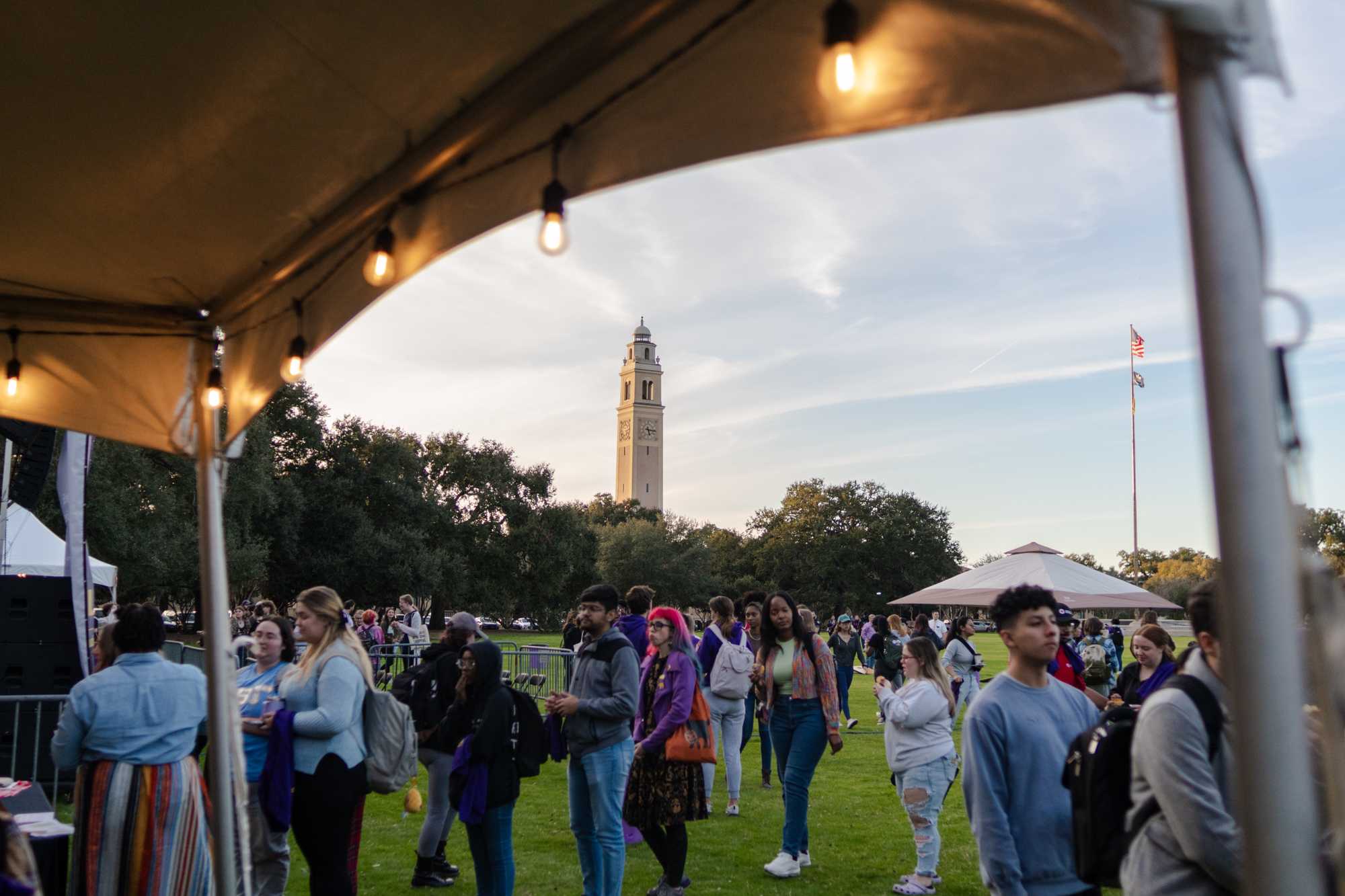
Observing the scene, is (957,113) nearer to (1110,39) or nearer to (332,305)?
(1110,39)

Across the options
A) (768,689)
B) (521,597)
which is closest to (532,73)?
(768,689)

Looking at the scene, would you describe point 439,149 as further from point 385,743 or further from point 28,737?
point 28,737

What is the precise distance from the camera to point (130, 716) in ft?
15.1

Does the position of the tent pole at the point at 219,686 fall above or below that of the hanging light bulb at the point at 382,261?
below

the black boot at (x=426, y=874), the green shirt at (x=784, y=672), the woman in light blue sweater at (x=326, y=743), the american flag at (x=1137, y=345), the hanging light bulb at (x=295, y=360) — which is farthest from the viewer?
the american flag at (x=1137, y=345)

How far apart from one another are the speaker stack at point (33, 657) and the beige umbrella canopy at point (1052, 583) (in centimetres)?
1210

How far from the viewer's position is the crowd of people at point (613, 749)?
2816 millimetres

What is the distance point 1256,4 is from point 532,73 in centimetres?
140

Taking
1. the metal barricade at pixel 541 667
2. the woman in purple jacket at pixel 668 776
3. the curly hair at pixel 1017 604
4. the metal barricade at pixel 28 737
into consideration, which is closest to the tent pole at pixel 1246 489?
the curly hair at pixel 1017 604

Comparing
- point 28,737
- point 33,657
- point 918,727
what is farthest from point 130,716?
point 33,657

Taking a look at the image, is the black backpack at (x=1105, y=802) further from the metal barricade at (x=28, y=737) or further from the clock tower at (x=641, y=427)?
the clock tower at (x=641, y=427)

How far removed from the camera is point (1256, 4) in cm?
134

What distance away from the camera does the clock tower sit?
150500mm

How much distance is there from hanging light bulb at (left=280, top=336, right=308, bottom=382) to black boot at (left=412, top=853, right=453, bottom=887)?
4.50 metres
